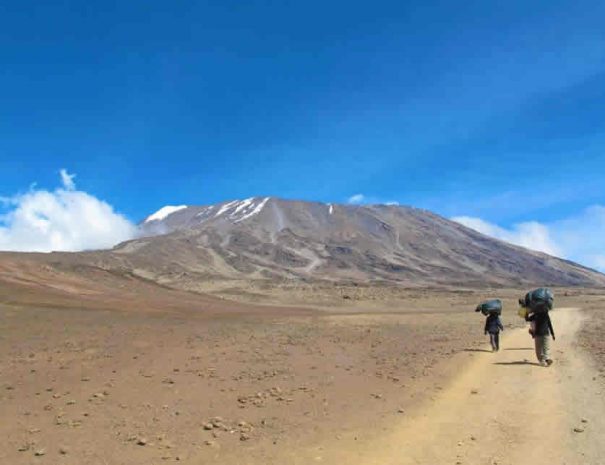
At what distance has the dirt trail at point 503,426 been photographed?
739 cm

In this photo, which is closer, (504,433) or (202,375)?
(504,433)

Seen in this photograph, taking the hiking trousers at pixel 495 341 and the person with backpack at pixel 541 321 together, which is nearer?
the person with backpack at pixel 541 321

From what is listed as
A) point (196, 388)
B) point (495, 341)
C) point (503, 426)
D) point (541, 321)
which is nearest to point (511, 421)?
point (503, 426)

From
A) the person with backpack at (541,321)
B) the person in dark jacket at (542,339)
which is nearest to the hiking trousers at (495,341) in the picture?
the person with backpack at (541,321)

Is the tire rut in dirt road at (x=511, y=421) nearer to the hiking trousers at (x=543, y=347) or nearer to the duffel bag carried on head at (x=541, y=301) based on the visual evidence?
the hiking trousers at (x=543, y=347)

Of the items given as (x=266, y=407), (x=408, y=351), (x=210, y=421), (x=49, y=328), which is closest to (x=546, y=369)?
(x=408, y=351)

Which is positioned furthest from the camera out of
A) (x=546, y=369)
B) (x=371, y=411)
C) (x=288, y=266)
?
(x=288, y=266)

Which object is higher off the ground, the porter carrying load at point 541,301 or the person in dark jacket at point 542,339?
the porter carrying load at point 541,301

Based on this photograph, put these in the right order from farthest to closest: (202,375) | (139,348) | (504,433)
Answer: (139,348), (202,375), (504,433)

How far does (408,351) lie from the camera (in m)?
18.2

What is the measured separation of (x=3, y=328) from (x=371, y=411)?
1259 centimetres

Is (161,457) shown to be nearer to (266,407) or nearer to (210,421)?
(210,421)

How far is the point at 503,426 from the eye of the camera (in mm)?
8742

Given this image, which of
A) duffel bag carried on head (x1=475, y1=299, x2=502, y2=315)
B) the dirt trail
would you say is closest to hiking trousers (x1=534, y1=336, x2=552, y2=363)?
the dirt trail
